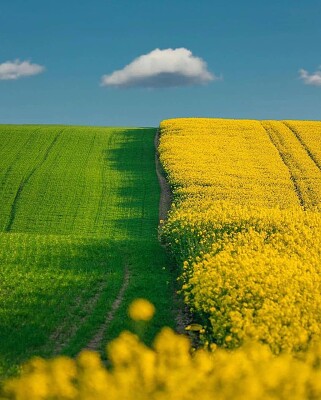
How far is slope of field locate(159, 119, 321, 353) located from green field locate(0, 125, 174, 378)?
1.82m

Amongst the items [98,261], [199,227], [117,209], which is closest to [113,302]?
[98,261]

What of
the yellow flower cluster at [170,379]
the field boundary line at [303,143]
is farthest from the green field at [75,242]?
the field boundary line at [303,143]

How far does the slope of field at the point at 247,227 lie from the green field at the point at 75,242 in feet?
5.96

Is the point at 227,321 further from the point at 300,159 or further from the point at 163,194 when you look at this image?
the point at 300,159

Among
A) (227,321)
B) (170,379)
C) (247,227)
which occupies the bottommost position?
(247,227)

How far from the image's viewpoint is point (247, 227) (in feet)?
83.6

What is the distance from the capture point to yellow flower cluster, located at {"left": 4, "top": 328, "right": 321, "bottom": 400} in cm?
705

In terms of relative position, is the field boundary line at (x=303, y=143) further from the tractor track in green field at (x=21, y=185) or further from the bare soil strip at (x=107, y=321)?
the bare soil strip at (x=107, y=321)

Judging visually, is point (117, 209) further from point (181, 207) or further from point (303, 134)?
point (303, 134)

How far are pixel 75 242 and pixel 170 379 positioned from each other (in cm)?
2195

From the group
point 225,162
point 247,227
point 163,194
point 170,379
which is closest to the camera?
point 170,379

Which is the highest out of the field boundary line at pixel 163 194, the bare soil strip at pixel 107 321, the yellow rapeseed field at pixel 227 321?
the yellow rapeseed field at pixel 227 321

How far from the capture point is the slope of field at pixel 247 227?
13.5 m

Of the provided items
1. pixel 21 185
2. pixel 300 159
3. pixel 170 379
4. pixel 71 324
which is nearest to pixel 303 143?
pixel 300 159
